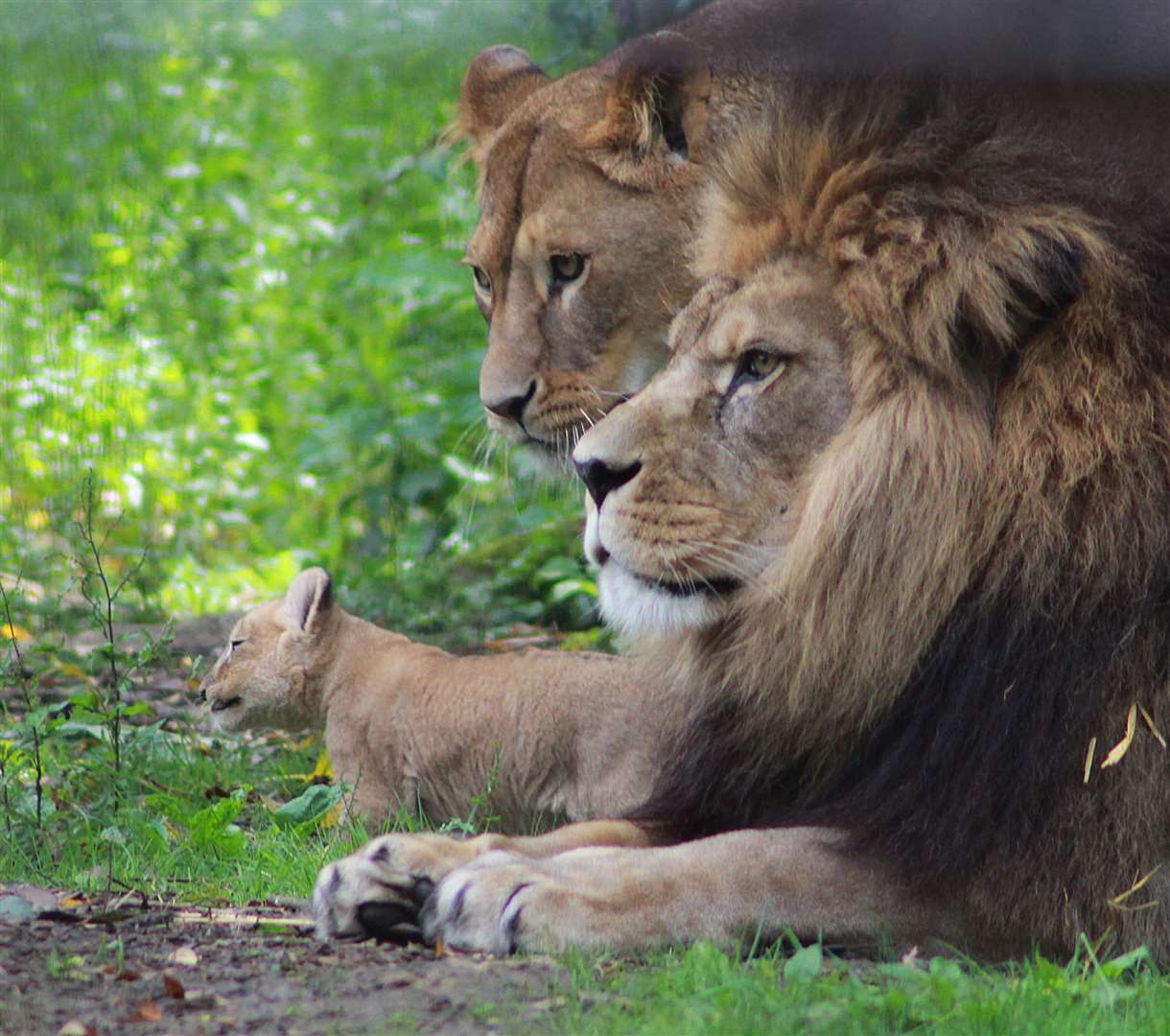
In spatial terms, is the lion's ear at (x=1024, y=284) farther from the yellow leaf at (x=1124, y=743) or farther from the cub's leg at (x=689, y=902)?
the cub's leg at (x=689, y=902)

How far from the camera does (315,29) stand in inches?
65.8

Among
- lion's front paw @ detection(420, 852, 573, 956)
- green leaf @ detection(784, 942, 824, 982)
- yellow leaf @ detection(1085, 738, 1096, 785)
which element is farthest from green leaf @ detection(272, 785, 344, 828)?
yellow leaf @ detection(1085, 738, 1096, 785)

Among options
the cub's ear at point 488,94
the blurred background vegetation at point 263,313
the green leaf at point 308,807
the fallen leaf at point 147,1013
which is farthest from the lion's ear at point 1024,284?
the cub's ear at point 488,94

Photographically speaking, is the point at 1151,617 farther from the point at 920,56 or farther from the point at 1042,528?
the point at 920,56

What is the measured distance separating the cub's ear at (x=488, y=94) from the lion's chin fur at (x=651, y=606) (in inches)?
81.3

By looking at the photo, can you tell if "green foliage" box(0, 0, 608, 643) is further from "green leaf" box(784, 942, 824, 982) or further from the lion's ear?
"green leaf" box(784, 942, 824, 982)

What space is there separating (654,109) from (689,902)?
82.8 inches

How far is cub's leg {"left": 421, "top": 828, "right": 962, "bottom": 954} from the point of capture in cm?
266

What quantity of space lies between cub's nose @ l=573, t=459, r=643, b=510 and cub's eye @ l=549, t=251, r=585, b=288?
4.00ft

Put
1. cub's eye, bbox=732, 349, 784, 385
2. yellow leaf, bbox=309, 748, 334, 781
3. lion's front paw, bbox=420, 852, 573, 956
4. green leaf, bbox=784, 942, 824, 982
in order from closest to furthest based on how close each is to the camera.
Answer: green leaf, bbox=784, 942, 824, 982, lion's front paw, bbox=420, 852, 573, 956, cub's eye, bbox=732, 349, 784, 385, yellow leaf, bbox=309, 748, 334, 781

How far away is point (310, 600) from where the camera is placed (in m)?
4.98

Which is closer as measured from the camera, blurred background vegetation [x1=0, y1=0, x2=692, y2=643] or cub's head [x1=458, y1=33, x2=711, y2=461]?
blurred background vegetation [x1=0, y1=0, x2=692, y2=643]

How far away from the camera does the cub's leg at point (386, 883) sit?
2.84m

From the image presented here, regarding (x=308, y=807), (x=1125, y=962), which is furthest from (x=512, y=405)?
(x=1125, y=962)
